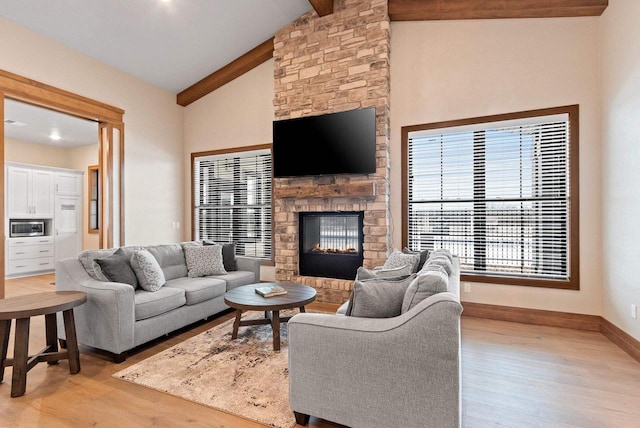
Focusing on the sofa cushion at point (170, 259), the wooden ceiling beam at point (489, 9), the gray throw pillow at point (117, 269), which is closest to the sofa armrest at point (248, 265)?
the sofa cushion at point (170, 259)

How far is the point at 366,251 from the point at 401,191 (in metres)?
0.95

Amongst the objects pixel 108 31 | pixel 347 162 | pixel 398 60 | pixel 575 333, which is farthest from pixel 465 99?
pixel 108 31

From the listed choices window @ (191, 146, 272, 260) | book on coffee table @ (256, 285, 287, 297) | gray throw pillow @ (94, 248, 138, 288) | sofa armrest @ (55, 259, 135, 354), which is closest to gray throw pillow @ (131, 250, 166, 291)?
gray throw pillow @ (94, 248, 138, 288)

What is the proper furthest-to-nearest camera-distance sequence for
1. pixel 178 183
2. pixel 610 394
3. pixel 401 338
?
1. pixel 178 183
2. pixel 610 394
3. pixel 401 338

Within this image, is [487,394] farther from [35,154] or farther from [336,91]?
[35,154]

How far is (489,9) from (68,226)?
9.05 m

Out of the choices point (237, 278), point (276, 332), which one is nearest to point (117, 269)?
point (237, 278)

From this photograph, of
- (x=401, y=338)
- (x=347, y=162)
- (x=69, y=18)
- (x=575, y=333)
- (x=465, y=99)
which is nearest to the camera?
(x=401, y=338)

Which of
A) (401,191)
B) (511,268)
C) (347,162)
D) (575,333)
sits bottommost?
(575,333)

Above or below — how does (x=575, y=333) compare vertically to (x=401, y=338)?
below

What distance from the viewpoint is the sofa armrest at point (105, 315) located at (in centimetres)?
273

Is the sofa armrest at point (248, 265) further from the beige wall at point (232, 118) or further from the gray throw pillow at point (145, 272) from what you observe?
the gray throw pillow at point (145, 272)

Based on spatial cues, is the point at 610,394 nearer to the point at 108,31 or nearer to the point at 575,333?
the point at 575,333

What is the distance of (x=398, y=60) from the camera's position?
448 cm
